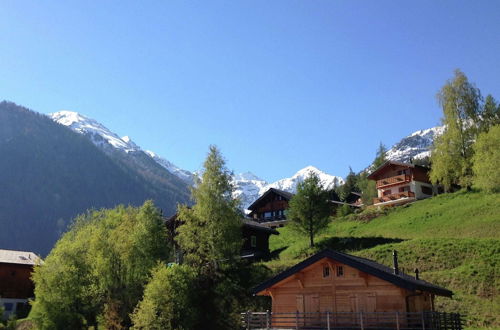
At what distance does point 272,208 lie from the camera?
9031 centimetres

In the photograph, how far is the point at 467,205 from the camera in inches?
2370

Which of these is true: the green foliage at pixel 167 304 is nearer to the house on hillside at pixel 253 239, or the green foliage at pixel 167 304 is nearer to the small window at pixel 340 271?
the small window at pixel 340 271

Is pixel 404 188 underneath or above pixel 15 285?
above

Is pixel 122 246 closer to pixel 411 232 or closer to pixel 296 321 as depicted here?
pixel 296 321

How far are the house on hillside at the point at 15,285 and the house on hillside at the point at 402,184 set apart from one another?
184 ft

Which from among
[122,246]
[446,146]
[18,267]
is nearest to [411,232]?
[446,146]

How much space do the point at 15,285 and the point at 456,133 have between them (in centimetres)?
6551

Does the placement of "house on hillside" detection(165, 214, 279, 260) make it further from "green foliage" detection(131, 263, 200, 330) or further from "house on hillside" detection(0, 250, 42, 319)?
"house on hillside" detection(0, 250, 42, 319)

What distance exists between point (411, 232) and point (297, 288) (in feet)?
95.6

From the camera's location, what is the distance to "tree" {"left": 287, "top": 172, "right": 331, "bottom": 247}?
56.8m

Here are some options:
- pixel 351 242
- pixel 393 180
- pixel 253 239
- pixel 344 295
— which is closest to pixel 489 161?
pixel 351 242

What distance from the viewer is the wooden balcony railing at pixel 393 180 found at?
3063 inches

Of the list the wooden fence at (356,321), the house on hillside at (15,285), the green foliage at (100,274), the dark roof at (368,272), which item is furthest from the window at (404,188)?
the house on hillside at (15,285)

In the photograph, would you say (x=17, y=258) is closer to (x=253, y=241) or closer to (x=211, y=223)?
(x=253, y=241)
